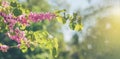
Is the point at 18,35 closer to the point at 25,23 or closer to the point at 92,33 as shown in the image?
the point at 25,23

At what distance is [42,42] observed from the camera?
5.65 meters

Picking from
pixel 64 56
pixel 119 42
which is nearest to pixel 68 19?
pixel 64 56

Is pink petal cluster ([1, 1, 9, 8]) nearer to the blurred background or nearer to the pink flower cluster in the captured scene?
the pink flower cluster

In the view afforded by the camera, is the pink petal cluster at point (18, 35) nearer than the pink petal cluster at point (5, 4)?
No

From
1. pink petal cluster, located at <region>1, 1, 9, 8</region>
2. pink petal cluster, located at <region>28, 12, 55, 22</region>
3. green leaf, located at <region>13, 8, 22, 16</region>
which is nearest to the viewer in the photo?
green leaf, located at <region>13, 8, 22, 16</region>

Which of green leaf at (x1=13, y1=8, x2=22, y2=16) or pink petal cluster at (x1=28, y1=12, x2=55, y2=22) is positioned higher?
green leaf at (x1=13, y1=8, x2=22, y2=16)

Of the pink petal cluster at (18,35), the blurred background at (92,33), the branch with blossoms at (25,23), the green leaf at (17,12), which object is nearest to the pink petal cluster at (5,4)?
the branch with blossoms at (25,23)

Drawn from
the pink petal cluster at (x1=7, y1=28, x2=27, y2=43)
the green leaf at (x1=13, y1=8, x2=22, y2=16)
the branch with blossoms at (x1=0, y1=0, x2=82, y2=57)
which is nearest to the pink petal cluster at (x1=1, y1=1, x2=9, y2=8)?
the branch with blossoms at (x1=0, y1=0, x2=82, y2=57)

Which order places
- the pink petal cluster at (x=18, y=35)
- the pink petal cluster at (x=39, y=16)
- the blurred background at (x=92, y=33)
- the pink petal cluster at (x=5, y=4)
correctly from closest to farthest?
the pink petal cluster at (x=5, y=4)
the pink petal cluster at (x=18, y=35)
the pink petal cluster at (x=39, y=16)
the blurred background at (x=92, y=33)

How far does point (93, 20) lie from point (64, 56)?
684 cm

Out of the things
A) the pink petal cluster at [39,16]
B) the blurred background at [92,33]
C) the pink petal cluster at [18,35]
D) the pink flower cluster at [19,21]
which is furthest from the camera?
the blurred background at [92,33]

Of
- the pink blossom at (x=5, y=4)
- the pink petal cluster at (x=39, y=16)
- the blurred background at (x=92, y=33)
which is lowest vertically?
the blurred background at (x=92, y=33)

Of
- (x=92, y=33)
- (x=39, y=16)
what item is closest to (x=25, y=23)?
(x=39, y=16)

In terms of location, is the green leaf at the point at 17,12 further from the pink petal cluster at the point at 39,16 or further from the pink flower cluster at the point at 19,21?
the pink petal cluster at the point at 39,16
